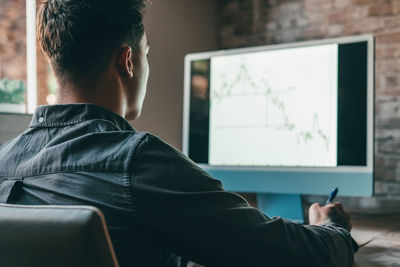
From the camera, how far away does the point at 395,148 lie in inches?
79.1

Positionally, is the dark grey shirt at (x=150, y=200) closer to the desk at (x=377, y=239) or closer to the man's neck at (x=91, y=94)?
the man's neck at (x=91, y=94)

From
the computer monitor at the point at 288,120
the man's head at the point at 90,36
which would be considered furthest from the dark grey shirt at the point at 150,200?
the computer monitor at the point at 288,120

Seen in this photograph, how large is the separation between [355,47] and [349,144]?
293 mm

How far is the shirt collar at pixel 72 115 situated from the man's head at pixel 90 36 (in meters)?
0.05

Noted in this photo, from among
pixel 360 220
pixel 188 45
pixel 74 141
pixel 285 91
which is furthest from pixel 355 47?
pixel 188 45

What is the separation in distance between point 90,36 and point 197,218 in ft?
1.11

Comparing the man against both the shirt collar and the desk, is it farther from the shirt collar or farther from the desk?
the desk

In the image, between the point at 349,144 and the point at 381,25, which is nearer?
the point at 349,144

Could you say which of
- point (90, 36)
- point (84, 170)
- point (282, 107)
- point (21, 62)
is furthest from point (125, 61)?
point (21, 62)

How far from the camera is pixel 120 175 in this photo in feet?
1.99

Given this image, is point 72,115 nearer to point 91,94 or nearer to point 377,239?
point 91,94

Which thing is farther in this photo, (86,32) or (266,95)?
(266,95)

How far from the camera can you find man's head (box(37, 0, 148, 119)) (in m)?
0.73

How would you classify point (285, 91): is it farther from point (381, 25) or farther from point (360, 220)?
point (381, 25)
